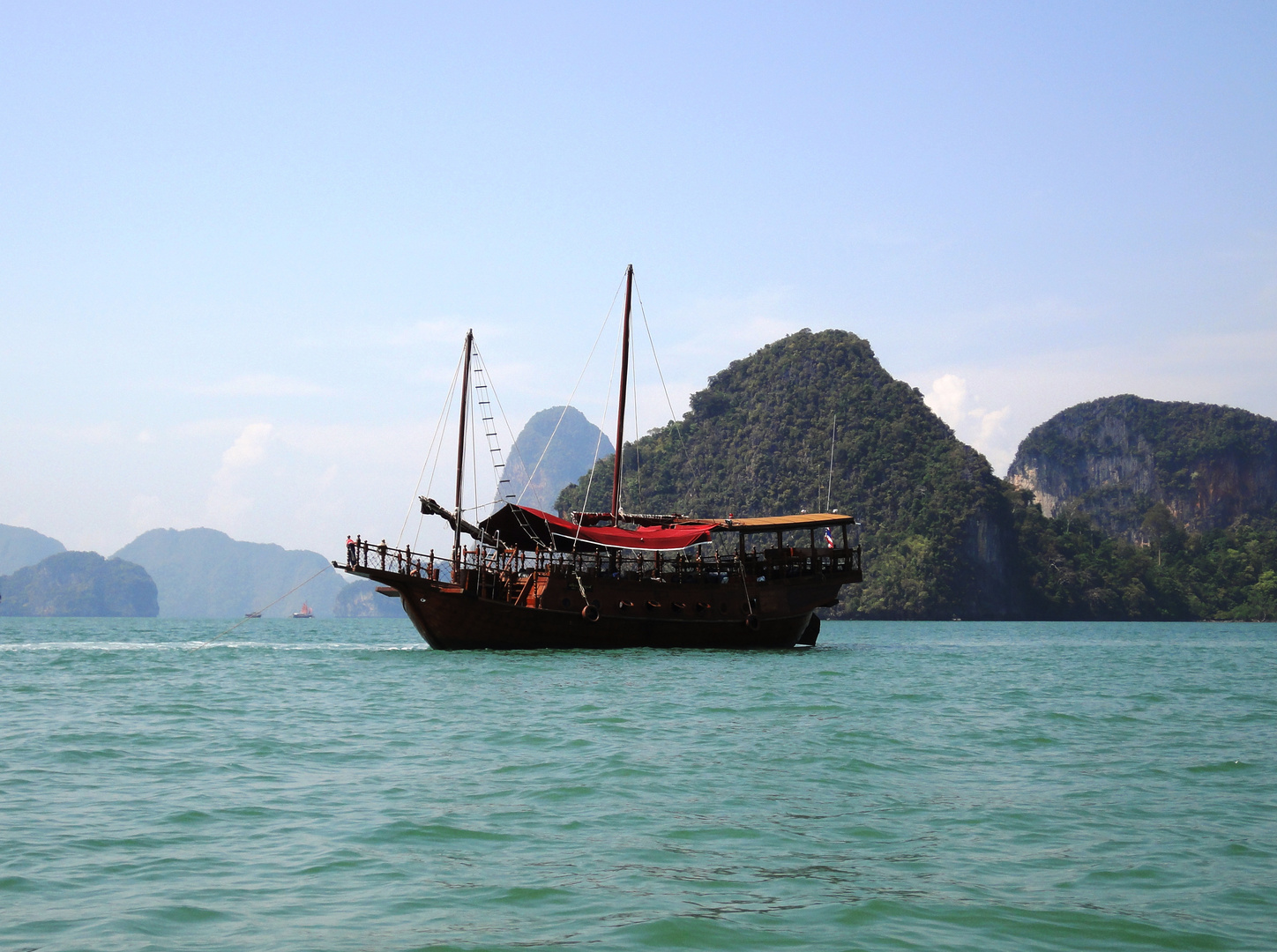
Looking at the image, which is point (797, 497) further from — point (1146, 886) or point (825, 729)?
point (1146, 886)

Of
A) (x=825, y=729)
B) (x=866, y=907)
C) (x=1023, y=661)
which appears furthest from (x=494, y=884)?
(x=1023, y=661)

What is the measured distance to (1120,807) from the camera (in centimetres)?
977

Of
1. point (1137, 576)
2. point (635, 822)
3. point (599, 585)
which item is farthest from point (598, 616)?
point (1137, 576)

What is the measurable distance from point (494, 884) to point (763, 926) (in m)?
1.92

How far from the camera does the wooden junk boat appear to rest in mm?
31250

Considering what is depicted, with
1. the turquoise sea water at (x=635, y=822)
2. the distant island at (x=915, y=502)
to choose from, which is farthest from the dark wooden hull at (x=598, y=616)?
the distant island at (x=915, y=502)

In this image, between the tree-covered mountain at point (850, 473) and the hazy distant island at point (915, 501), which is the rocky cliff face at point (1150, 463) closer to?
the hazy distant island at point (915, 501)

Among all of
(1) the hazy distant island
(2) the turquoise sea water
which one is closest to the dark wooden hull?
(2) the turquoise sea water

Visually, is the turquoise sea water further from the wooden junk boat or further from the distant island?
the distant island

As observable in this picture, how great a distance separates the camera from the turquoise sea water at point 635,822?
653 cm

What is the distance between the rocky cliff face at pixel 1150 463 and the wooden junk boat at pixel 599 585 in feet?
430

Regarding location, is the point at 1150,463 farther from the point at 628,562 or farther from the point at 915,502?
the point at 628,562

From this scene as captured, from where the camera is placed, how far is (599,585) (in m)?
31.7

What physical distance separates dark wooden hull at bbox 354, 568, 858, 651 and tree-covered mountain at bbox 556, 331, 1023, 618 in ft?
225
